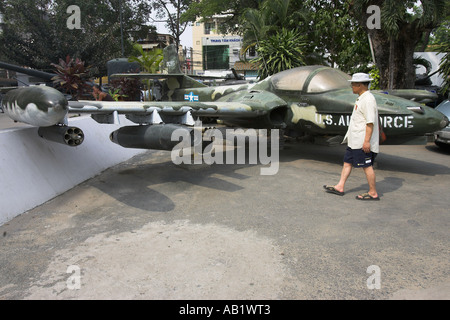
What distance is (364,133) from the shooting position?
16.3ft

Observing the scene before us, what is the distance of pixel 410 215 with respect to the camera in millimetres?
4395

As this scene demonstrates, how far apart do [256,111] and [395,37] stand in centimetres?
734

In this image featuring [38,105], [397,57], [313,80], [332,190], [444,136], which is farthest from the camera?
[397,57]

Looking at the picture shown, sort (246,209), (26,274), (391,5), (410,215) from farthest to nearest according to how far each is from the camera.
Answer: (391,5) → (246,209) → (410,215) → (26,274)

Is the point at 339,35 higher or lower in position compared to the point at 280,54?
higher

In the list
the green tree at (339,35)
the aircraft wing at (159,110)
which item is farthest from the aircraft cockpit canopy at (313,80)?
the green tree at (339,35)

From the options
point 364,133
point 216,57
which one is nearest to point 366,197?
point 364,133

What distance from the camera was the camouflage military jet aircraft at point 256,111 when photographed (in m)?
4.67

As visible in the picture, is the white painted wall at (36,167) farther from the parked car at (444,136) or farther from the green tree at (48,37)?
the green tree at (48,37)

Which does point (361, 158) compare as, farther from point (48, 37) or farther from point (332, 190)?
point (48, 37)

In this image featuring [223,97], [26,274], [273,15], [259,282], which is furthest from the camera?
[273,15]
